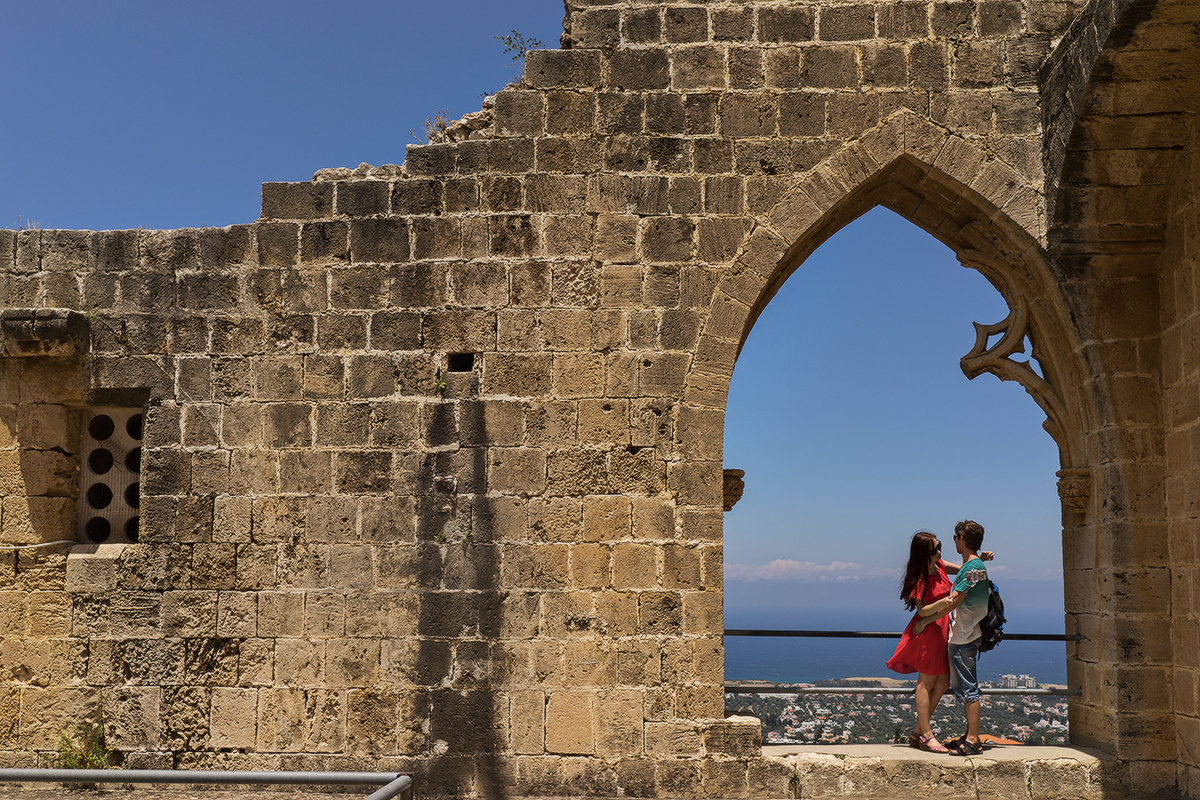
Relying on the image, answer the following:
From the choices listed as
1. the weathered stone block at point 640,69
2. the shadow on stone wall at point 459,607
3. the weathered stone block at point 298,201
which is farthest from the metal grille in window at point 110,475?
the weathered stone block at point 640,69

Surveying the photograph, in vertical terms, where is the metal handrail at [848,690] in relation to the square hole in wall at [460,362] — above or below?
below

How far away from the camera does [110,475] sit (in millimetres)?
6461

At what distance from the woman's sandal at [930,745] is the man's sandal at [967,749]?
6 centimetres

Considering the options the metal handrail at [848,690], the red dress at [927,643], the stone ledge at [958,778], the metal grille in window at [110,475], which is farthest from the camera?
the metal grille in window at [110,475]

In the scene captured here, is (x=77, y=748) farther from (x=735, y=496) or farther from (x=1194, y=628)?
(x=1194, y=628)

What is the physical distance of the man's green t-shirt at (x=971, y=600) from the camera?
5770 mm

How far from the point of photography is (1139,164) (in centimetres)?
584

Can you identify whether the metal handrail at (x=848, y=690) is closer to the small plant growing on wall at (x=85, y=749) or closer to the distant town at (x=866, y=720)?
the distant town at (x=866, y=720)

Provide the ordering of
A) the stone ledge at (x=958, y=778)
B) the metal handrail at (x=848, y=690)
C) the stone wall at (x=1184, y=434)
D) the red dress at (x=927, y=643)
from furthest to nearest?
1. the red dress at (x=927, y=643)
2. the metal handrail at (x=848, y=690)
3. the stone ledge at (x=958, y=778)
4. the stone wall at (x=1184, y=434)

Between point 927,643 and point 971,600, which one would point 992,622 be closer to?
point 971,600

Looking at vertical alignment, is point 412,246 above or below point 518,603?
above

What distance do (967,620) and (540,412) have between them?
2.77 meters

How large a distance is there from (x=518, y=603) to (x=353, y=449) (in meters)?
1.35

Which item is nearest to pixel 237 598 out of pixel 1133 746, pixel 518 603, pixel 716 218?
pixel 518 603
